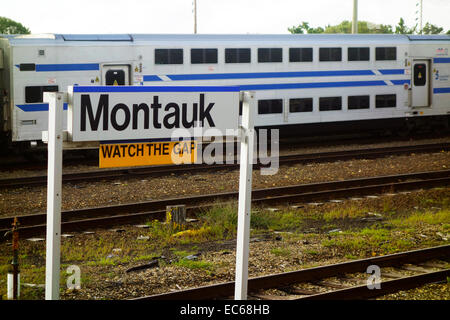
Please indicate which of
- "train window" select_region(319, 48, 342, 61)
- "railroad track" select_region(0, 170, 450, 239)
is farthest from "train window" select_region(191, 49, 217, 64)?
"railroad track" select_region(0, 170, 450, 239)

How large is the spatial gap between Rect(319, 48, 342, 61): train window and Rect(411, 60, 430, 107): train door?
3.50m

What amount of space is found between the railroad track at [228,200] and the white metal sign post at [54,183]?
5376 millimetres

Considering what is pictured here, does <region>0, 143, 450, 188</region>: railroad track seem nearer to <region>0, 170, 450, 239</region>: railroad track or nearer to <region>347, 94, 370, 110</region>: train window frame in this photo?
<region>347, 94, 370, 110</region>: train window frame

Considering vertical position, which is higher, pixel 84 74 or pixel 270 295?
pixel 84 74

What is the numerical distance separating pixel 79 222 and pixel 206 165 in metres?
6.94

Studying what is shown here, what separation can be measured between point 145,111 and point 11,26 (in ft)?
220

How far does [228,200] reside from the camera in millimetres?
12742

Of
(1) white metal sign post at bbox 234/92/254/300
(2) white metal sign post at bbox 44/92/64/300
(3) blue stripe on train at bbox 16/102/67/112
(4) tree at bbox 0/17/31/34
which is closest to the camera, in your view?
(2) white metal sign post at bbox 44/92/64/300

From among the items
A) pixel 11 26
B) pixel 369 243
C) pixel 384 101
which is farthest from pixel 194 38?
pixel 11 26

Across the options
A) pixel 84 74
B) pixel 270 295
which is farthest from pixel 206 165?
pixel 270 295

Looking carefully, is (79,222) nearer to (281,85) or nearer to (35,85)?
(35,85)

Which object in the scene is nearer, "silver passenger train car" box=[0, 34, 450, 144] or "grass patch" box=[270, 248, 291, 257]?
"grass patch" box=[270, 248, 291, 257]

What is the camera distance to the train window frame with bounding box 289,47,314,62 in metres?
20.4
